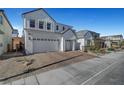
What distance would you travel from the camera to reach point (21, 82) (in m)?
6.36

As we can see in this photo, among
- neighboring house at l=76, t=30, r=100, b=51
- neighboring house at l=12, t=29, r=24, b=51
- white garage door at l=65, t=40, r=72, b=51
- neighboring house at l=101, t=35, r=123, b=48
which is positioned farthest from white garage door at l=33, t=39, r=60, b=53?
neighboring house at l=101, t=35, r=123, b=48

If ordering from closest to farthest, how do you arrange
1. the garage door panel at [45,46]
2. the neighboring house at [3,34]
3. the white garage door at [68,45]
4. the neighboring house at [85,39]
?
1. the neighboring house at [3,34]
2. the garage door panel at [45,46]
3. the white garage door at [68,45]
4. the neighboring house at [85,39]

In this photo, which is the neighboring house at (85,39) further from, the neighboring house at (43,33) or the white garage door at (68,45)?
the neighboring house at (43,33)

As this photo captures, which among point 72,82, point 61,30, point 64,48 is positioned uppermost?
point 61,30

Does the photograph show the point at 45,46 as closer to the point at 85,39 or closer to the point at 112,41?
the point at 85,39

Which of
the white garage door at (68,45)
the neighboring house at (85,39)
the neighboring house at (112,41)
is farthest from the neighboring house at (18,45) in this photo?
the neighboring house at (112,41)

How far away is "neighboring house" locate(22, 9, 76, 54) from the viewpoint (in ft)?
52.7

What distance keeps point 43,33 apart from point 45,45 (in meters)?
2.00

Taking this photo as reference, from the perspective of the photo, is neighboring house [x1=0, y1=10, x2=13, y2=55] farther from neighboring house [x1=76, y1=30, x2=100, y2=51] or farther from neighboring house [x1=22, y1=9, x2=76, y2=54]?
neighboring house [x1=76, y1=30, x2=100, y2=51]

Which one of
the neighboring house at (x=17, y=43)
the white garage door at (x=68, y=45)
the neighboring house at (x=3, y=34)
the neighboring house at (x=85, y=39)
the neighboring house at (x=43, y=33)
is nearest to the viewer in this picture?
the neighboring house at (x=3, y=34)

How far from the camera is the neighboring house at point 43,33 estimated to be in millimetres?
16058
